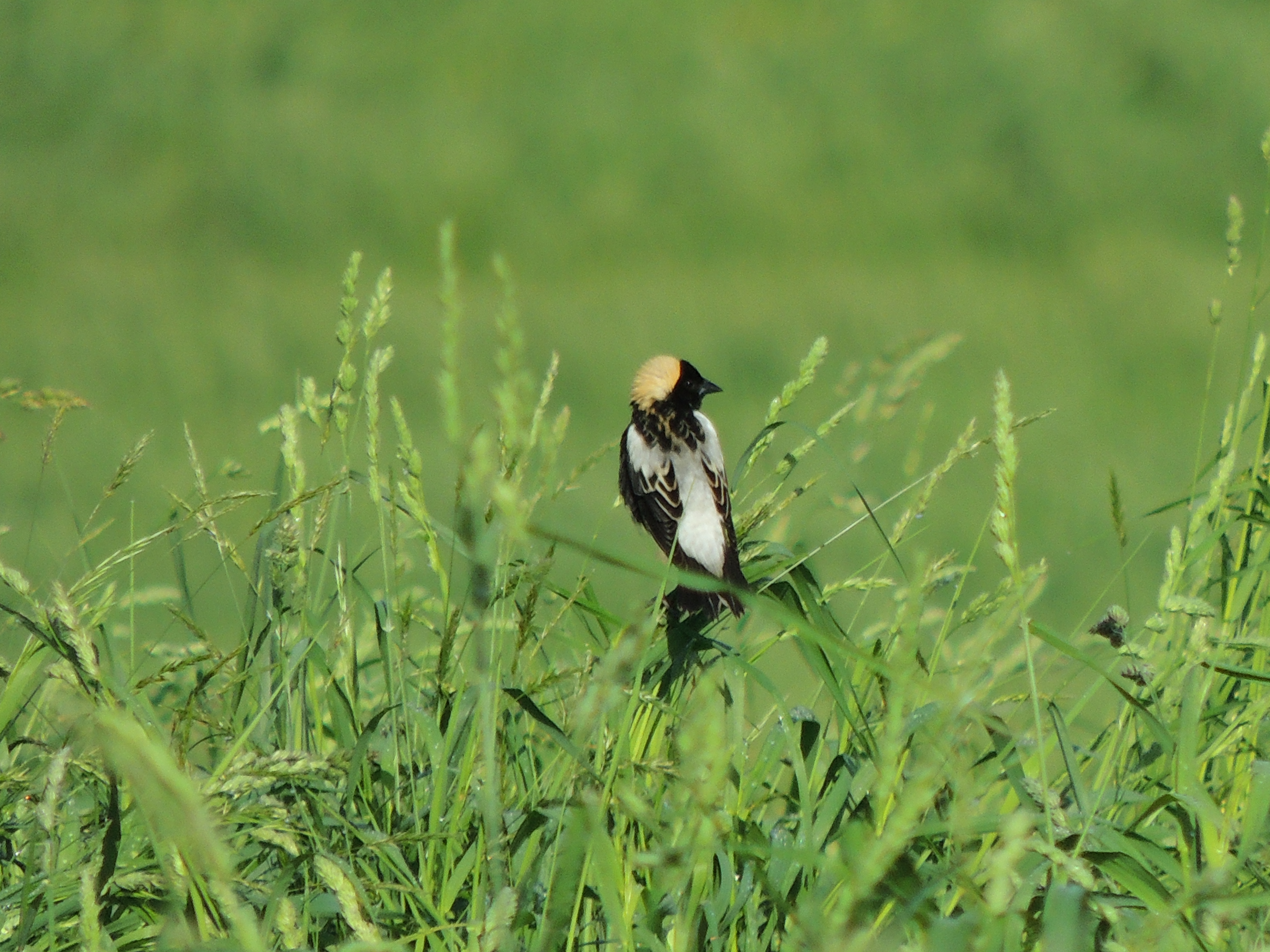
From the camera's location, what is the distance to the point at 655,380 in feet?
9.73

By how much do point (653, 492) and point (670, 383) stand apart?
62 centimetres

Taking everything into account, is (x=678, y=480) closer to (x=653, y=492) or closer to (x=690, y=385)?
(x=653, y=492)

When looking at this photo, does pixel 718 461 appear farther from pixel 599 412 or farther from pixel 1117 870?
pixel 599 412

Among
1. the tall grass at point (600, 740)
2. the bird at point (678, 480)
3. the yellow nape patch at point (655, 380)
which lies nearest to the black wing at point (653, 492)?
the bird at point (678, 480)

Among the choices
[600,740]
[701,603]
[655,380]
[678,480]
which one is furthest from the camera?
[655,380]

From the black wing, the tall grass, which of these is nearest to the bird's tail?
the tall grass

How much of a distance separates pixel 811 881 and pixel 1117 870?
27 centimetres

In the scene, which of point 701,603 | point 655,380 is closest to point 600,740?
point 701,603

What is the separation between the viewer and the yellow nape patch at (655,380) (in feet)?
9.51


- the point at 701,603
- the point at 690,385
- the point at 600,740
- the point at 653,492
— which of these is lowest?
the point at 600,740

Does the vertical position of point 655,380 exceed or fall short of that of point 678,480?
it exceeds it

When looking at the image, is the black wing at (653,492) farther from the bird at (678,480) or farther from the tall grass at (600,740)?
the tall grass at (600,740)

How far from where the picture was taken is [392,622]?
4.00ft

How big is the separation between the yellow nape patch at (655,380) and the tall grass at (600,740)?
1325 millimetres
